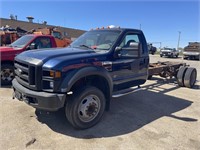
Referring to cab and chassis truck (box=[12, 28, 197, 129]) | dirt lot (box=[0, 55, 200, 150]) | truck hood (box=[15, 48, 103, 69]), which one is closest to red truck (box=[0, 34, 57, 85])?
dirt lot (box=[0, 55, 200, 150])

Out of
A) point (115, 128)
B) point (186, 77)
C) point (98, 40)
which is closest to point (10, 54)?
point (98, 40)

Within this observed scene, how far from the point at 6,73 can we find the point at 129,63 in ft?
15.3

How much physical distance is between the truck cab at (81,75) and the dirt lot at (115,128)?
15.2 inches

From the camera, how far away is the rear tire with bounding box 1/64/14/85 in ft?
22.7

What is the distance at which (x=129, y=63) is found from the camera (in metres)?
4.85

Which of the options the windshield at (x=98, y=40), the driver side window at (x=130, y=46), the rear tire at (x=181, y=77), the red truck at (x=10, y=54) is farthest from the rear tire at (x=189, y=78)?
the red truck at (x=10, y=54)

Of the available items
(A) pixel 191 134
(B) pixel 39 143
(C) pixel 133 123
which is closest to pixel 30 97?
(B) pixel 39 143

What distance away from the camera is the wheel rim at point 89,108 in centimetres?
380

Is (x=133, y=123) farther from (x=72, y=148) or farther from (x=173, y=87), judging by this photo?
(x=173, y=87)

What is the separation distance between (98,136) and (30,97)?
1448 millimetres

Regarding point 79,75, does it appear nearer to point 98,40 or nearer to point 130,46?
point 130,46

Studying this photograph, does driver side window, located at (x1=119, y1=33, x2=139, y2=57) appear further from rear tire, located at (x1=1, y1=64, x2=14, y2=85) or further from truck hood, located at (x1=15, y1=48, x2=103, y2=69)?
rear tire, located at (x1=1, y1=64, x2=14, y2=85)

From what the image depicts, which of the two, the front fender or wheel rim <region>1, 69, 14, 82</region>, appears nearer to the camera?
the front fender

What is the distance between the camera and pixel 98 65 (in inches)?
159
